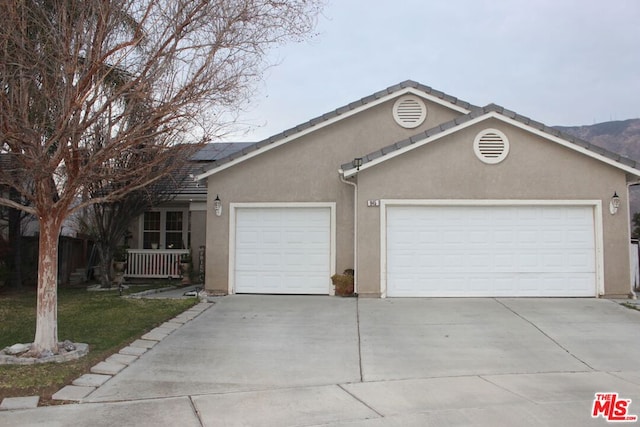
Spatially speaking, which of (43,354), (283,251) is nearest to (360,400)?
(43,354)

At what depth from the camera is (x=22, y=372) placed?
6660 mm

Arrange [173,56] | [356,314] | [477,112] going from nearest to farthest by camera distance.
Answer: [173,56] < [356,314] < [477,112]

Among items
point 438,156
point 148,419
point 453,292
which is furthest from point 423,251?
point 148,419

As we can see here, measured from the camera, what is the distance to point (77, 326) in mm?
9414

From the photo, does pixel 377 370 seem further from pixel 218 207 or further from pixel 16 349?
pixel 218 207

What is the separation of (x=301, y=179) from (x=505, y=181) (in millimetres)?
4684

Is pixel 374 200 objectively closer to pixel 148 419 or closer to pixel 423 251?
pixel 423 251

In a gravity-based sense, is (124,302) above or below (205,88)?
below

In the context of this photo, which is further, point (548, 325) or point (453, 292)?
point (453, 292)

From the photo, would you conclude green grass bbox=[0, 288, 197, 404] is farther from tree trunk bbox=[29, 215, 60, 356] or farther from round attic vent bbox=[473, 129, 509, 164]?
round attic vent bbox=[473, 129, 509, 164]

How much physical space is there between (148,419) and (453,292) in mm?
8236

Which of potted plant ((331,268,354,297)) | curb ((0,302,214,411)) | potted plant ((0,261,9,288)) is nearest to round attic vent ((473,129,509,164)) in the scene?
potted plant ((331,268,354,297))

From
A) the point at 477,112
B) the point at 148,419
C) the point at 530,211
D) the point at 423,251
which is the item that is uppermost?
the point at 477,112

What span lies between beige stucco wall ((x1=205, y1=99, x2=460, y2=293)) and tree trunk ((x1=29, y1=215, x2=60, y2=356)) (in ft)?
19.0
